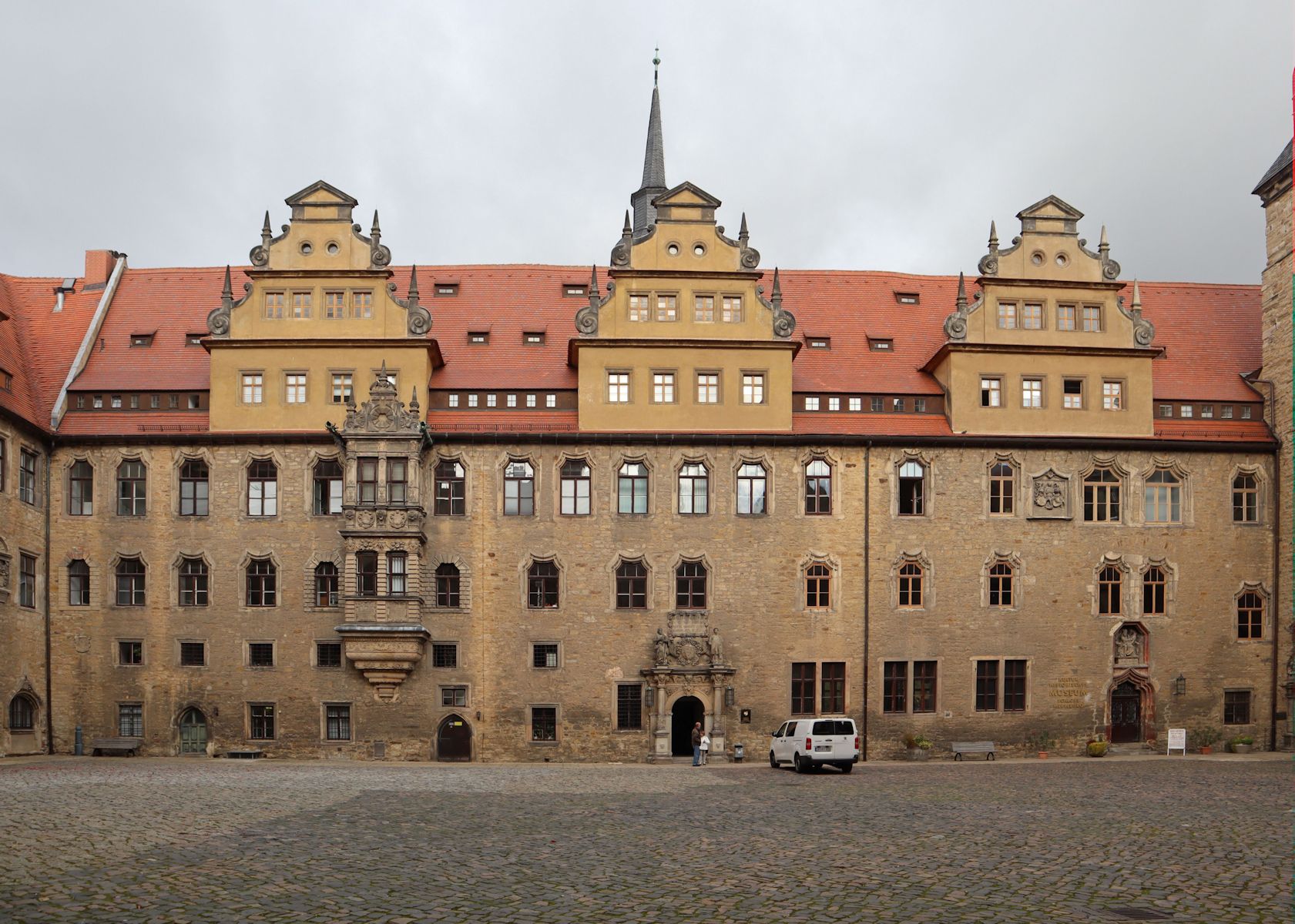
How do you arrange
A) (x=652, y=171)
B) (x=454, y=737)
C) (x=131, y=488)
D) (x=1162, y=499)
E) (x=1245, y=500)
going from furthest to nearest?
(x=652, y=171), (x=1245, y=500), (x=1162, y=499), (x=131, y=488), (x=454, y=737)

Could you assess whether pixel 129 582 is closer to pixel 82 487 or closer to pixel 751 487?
pixel 82 487

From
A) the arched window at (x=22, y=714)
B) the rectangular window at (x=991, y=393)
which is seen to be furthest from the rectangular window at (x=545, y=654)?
the rectangular window at (x=991, y=393)

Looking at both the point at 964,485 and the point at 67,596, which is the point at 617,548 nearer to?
the point at 964,485

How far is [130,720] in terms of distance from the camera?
39625 millimetres

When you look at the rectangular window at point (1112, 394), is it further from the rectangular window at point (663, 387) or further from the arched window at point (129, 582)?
the arched window at point (129, 582)

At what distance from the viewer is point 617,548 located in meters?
40.1

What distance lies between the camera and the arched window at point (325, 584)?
39.8 metres

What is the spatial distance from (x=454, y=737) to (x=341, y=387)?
10.8 m

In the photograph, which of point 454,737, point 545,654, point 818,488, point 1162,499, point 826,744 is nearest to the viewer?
point 826,744

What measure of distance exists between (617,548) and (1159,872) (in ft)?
83.0

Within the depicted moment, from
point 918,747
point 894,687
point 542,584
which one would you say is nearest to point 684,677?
point 542,584

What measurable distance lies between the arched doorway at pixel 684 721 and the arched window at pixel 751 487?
19.0 ft

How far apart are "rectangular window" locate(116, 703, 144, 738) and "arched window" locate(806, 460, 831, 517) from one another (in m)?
20.2

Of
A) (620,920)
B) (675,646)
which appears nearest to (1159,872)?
(620,920)
